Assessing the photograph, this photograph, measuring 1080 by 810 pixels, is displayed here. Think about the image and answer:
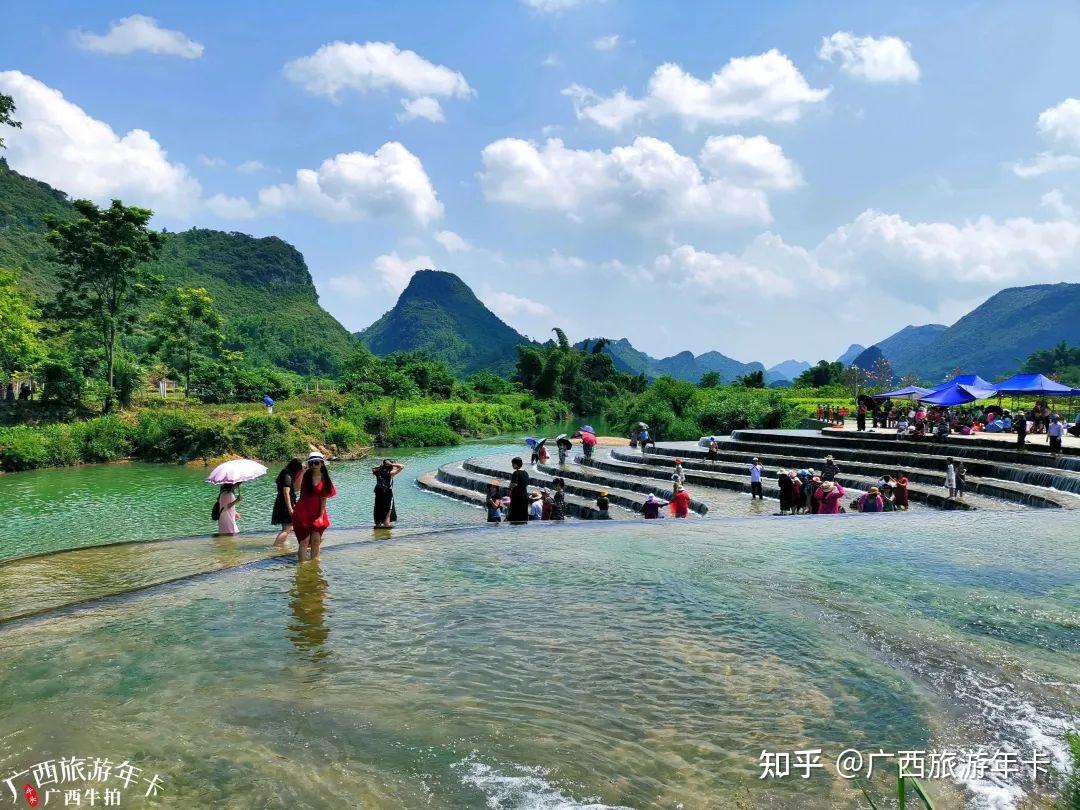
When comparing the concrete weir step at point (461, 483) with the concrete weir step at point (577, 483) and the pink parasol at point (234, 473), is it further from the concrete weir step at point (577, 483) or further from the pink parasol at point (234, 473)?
the pink parasol at point (234, 473)

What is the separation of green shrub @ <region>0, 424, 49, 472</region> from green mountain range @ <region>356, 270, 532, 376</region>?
118 metres

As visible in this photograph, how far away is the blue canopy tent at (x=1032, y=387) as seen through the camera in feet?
66.1

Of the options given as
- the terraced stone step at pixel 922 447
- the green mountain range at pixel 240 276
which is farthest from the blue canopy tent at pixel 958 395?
the green mountain range at pixel 240 276

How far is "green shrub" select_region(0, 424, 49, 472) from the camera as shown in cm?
2800

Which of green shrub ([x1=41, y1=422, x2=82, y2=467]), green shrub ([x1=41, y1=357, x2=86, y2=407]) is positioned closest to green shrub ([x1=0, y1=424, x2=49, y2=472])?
green shrub ([x1=41, y1=422, x2=82, y2=467])

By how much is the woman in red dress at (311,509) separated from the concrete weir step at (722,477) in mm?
11531

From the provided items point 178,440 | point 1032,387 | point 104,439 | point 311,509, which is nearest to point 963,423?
point 1032,387

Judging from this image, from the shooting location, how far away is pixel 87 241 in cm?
3581

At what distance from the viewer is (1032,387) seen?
20.2 m

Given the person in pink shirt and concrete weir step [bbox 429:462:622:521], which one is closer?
the person in pink shirt

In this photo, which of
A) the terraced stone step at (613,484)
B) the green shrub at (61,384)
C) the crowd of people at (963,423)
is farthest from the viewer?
the green shrub at (61,384)

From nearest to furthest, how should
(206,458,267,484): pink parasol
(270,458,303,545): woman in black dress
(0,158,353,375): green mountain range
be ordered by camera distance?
(270,458,303,545): woman in black dress < (206,458,267,484): pink parasol < (0,158,353,375): green mountain range

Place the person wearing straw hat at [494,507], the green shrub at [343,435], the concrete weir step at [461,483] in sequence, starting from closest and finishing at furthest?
the person wearing straw hat at [494,507]
the concrete weir step at [461,483]
the green shrub at [343,435]

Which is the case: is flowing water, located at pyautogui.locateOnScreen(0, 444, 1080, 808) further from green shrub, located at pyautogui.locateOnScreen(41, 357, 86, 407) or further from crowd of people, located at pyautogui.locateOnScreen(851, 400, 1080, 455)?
green shrub, located at pyautogui.locateOnScreen(41, 357, 86, 407)
